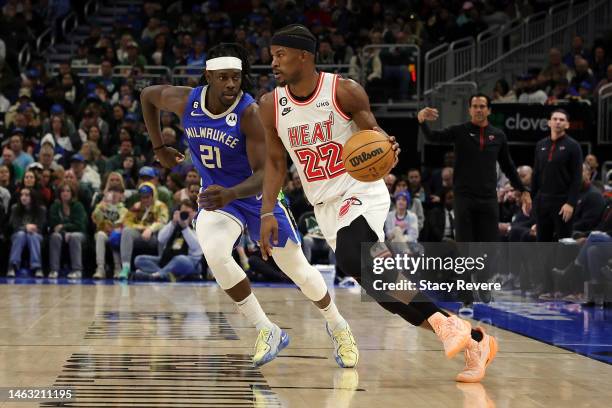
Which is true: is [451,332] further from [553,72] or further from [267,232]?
[553,72]

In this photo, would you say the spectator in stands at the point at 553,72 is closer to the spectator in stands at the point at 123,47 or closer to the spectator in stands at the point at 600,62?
the spectator in stands at the point at 600,62

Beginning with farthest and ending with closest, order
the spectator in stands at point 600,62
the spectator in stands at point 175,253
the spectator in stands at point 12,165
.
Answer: the spectator in stands at point 600,62, the spectator in stands at point 12,165, the spectator in stands at point 175,253

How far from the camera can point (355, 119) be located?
5.62 m

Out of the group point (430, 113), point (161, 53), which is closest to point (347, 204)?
point (430, 113)

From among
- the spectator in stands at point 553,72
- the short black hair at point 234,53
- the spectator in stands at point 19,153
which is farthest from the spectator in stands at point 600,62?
the short black hair at point 234,53

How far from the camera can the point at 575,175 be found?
10086 millimetres

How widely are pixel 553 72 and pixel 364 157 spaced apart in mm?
11589

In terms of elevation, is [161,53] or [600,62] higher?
[161,53]

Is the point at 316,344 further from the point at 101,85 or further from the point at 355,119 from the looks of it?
the point at 101,85

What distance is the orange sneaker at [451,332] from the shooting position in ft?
17.2

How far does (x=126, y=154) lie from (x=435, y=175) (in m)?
4.63

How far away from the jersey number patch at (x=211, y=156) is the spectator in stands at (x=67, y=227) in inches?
301

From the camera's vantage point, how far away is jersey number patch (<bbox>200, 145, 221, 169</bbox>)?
618 cm

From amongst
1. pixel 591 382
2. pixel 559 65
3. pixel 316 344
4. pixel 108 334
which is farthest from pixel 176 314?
pixel 559 65
